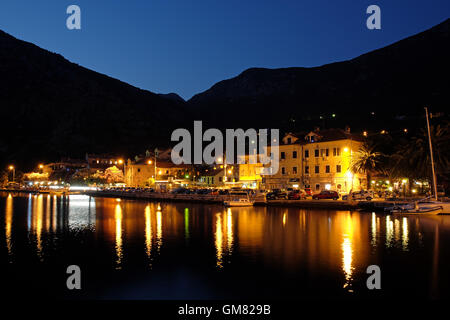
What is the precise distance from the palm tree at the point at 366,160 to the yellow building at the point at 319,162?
0.98m

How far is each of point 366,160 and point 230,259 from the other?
43.3 metres

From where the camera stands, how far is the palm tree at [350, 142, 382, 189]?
57125mm

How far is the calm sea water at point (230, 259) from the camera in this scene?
15.1 meters

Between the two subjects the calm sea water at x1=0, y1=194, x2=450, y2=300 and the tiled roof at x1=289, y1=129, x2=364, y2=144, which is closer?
the calm sea water at x1=0, y1=194, x2=450, y2=300

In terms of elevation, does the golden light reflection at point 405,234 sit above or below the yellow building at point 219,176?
below

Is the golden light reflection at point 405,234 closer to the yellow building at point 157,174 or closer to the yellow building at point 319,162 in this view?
the yellow building at point 319,162

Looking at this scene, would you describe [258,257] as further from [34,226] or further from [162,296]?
[34,226]

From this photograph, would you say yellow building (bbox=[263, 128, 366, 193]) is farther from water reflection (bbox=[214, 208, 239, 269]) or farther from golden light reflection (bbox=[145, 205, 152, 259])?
golden light reflection (bbox=[145, 205, 152, 259])

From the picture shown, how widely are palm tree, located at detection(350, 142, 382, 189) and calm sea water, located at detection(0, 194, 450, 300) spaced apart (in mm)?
22839

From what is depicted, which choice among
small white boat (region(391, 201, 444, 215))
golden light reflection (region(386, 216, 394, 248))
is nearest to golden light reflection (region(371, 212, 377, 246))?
golden light reflection (region(386, 216, 394, 248))

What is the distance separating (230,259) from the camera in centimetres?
2028

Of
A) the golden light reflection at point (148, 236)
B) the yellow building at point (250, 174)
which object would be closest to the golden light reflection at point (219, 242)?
the golden light reflection at point (148, 236)

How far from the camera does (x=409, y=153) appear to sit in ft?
168
